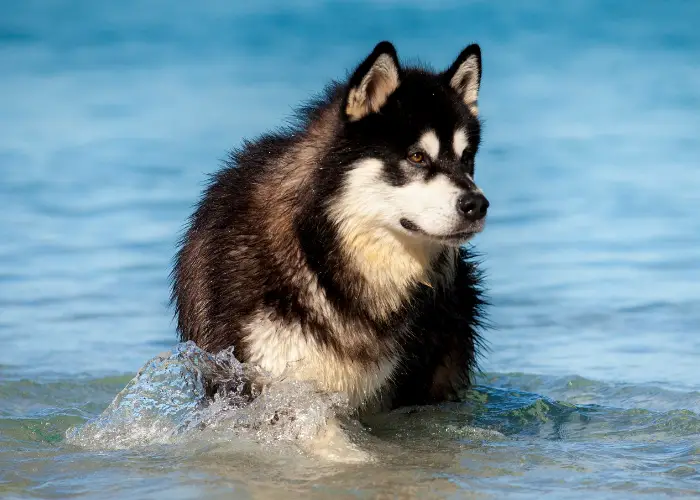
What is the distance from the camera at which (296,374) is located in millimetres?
6266

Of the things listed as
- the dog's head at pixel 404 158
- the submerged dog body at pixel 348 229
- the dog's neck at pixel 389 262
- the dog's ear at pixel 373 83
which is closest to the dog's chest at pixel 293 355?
the submerged dog body at pixel 348 229

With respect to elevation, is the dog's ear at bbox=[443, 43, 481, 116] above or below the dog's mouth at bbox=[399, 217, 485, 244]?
above

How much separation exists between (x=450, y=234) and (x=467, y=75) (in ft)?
3.46

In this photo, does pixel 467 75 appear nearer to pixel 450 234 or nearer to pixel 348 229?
pixel 450 234

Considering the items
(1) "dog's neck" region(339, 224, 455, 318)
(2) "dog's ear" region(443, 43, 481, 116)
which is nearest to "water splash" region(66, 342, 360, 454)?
(1) "dog's neck" region(339, 224, 455, 318)

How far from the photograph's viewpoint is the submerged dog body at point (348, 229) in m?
6.07

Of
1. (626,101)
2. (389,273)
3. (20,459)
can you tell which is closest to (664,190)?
(626,101)

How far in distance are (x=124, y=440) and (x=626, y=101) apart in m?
13.9

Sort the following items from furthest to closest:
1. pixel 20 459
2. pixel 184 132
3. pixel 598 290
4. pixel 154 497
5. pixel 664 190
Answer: pixel 184 132 → pixel 664 190 → pixel 598 290 → pixel 20 459 → pixel 154 497

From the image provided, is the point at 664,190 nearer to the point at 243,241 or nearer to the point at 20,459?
the point at 243,241

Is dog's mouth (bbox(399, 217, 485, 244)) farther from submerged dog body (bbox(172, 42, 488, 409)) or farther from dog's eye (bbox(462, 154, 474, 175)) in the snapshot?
dog's eye (bbox(462, 154, 474, 175))

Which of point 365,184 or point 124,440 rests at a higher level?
point 365,184

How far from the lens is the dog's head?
5988 millimetres

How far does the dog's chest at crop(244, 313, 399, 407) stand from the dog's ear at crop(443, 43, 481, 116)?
1584 millimetres
